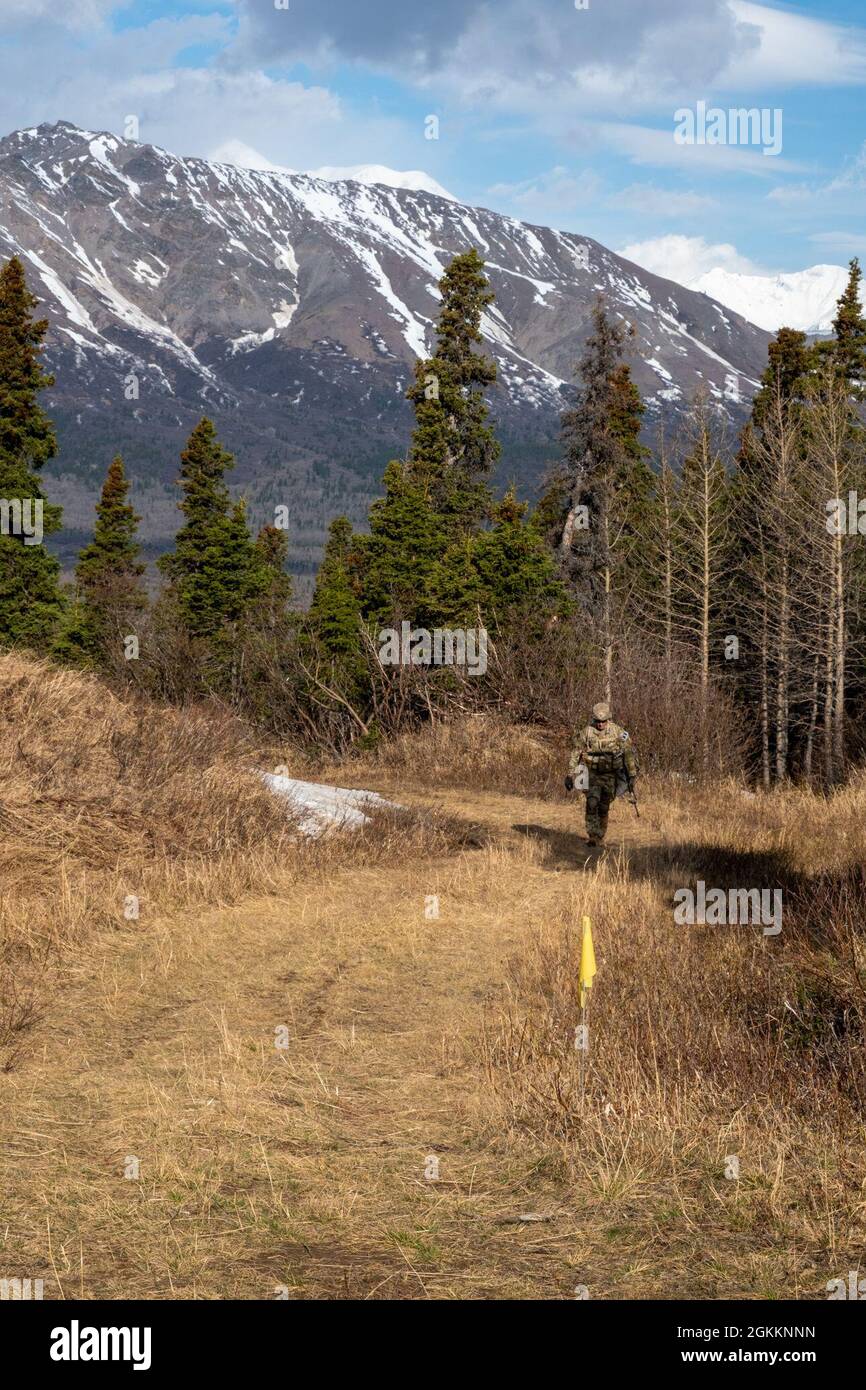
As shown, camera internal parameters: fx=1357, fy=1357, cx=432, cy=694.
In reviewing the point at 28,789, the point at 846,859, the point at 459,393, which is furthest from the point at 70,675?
the point at 459,393

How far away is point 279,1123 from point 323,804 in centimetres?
935

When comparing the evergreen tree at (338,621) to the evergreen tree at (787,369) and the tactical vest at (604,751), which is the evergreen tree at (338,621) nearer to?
the tactical vest at (604,751)

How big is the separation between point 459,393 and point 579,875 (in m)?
29.9

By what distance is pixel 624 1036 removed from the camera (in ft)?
26.7

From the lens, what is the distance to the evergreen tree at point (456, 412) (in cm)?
4050

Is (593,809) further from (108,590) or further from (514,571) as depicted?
(108,590)

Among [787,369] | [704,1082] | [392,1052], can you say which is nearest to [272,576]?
[787,369]

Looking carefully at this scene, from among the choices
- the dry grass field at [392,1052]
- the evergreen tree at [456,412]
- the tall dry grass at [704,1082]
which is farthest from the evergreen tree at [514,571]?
the tall dry grass at [704,1082]

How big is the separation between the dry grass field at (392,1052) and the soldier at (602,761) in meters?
0.75

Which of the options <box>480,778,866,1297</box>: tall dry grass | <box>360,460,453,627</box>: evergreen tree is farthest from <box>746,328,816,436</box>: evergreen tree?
<box>480,778,866,1297</box>: tall dry grass

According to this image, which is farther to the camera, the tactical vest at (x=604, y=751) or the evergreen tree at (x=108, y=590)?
the evergreen tree at (x=108, y=590)

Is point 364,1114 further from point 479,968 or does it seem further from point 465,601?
point 465,601

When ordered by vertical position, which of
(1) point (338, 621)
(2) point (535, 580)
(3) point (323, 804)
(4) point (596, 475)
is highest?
(4) point (596, 475)

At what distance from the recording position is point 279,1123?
23.8 feet
